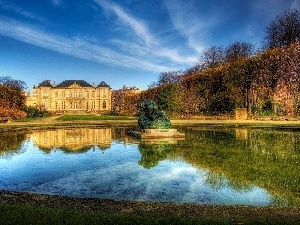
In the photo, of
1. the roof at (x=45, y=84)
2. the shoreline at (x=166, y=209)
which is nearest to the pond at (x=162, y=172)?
the shoreline at (x=166, y=209)

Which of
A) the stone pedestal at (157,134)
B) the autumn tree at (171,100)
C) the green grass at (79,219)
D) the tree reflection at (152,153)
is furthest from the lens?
the autumn tree at (171,100)

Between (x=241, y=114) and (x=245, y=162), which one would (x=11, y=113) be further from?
(x=245, y=162)

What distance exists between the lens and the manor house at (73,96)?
299 ft

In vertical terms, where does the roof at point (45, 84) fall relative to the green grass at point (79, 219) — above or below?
above

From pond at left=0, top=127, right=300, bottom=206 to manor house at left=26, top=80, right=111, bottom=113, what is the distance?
78.0 metres

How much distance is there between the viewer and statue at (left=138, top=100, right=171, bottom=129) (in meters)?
18.4

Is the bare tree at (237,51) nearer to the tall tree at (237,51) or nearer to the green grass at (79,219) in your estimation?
the tall tree at (237,51)

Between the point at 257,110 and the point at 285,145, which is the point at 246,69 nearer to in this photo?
the point at 257,110

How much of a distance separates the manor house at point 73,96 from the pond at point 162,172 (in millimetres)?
77957

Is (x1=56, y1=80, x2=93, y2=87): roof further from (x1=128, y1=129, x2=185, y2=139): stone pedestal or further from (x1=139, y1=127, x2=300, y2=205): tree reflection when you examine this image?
(x1=139, y1=127, x2=300, y2=205): tree reflection

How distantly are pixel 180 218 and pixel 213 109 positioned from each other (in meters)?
34.3

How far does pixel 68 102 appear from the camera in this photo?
300 ft

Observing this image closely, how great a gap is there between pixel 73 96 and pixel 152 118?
249ft

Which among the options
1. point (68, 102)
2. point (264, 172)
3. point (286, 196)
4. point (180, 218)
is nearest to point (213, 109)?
point (264, 172)
